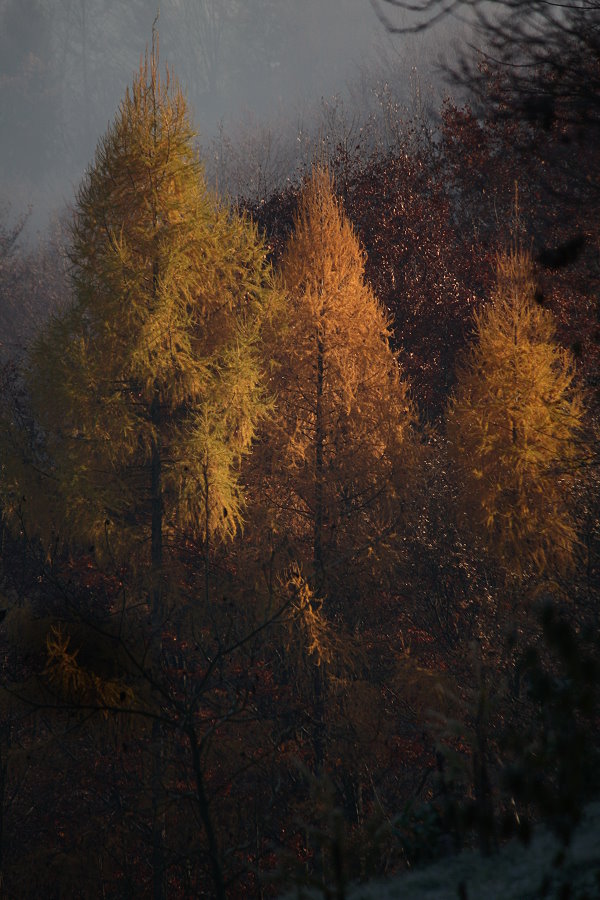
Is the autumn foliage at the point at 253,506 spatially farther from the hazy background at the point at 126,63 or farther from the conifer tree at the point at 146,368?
the hazy background at the point at 126,63

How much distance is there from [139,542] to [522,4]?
10.2 m

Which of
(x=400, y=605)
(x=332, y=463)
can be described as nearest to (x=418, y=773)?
(x=400, y=605)

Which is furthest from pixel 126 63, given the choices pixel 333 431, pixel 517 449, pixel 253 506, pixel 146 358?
pixel 517 449

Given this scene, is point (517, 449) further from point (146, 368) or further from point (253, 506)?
point (146, 368)

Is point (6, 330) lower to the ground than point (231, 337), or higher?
higher

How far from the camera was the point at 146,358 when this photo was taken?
1224cm

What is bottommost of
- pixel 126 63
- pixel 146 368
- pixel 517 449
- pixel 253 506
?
pixel 253 506

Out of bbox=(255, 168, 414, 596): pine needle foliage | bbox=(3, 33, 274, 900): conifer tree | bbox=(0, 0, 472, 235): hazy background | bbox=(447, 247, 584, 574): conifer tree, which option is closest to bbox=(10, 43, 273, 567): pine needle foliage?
bbox=(3, 33, 274, 900): conifer tree

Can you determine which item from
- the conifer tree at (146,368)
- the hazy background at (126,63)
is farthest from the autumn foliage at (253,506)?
the hazy background at (126,63)

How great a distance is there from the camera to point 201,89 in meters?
152

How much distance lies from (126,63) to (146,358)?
174 meters

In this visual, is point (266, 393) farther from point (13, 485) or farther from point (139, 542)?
point (13, 485)

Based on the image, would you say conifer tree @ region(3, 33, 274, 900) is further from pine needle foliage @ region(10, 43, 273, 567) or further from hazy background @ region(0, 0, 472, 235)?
hazy background @ region(0, 0, 472, 235)

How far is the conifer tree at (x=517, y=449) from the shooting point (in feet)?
44.0
